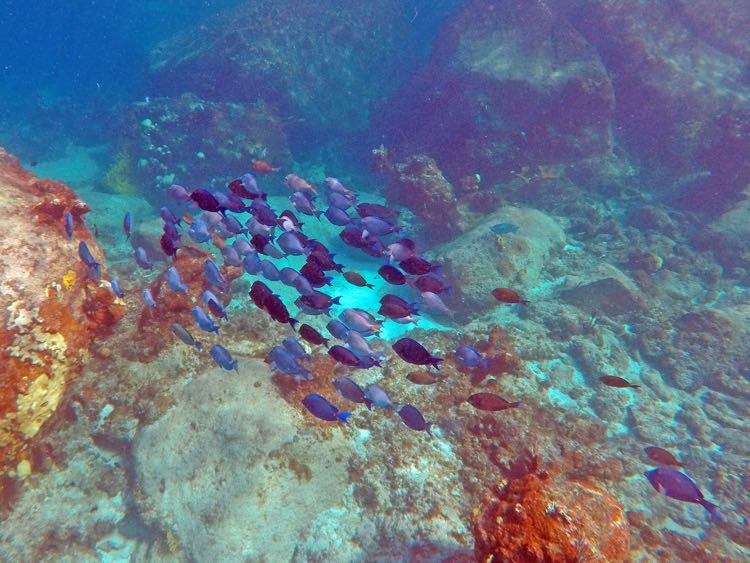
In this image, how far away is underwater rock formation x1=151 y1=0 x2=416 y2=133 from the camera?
764 inches

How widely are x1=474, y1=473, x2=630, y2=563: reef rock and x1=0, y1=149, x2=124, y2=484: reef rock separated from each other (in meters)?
5.17

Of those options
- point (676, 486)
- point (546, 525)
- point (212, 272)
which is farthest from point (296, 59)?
point (546, 525)

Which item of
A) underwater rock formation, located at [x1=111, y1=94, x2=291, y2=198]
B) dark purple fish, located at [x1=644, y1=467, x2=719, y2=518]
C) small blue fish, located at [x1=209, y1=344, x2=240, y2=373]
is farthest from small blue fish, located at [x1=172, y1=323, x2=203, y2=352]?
underwater rock formation, located at [x1=111, y1=94, x2=291, y2=198]

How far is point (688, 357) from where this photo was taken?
10.1 meters

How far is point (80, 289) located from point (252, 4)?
2338 cm

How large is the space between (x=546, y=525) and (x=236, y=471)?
353cm

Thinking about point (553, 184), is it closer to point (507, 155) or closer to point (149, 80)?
point (507, 155)

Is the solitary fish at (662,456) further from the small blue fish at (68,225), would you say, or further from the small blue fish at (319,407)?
the small blue fish at (68,225)

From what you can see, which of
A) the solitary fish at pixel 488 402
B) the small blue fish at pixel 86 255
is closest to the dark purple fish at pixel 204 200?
the small blue fish at pixel 86 255

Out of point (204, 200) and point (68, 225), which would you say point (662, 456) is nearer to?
point (204, 200)

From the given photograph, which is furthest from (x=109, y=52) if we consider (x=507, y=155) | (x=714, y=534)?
(x=714, y=534)

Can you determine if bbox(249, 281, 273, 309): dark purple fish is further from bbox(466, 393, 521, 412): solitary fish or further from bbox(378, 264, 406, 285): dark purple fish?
bbox(466, 393, 521, 412): solitary fish

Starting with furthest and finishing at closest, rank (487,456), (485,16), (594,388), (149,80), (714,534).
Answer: (149,80) < (485,16) < (594,388) < (714,534) < (487,456)

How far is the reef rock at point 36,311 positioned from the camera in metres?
4.53
